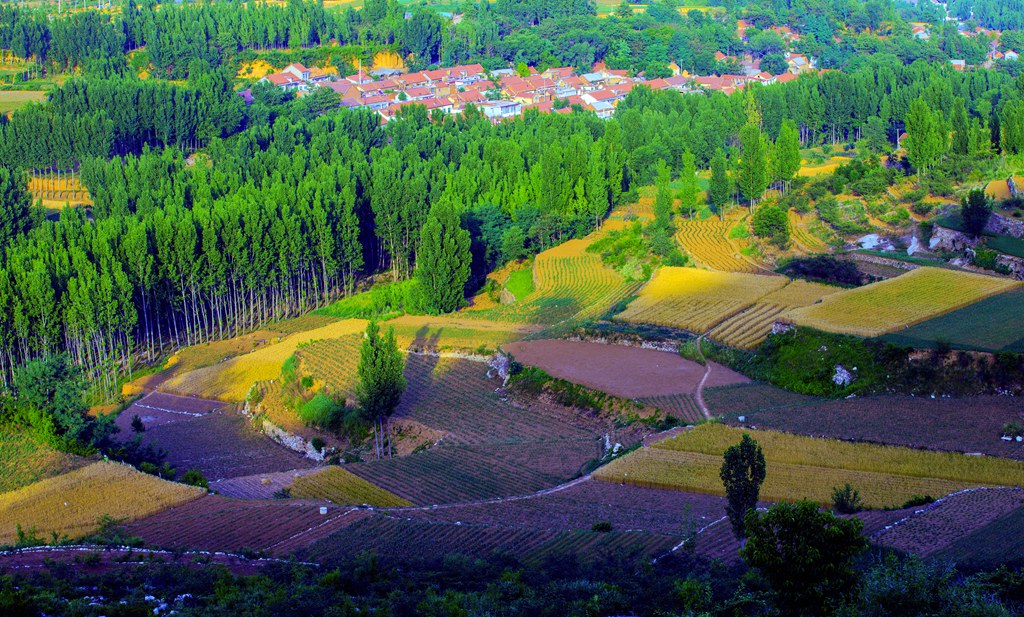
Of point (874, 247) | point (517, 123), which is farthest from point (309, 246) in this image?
point (517, 123)

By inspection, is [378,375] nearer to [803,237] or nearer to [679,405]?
[679,405]

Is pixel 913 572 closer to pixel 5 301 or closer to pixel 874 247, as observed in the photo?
pixel 5 301

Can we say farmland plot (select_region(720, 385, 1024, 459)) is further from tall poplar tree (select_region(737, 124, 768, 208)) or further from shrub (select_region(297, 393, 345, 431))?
tall poplar tree (select_region(737, 124, 768, 208))

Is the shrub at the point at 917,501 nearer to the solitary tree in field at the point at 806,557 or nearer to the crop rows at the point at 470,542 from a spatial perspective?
the crop rows at the point at 470,542

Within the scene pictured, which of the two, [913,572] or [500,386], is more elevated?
[913,572]

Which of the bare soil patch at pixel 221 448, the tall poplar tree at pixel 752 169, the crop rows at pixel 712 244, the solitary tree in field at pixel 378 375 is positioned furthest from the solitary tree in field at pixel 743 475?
the tall poplar tree at pixel 752 169

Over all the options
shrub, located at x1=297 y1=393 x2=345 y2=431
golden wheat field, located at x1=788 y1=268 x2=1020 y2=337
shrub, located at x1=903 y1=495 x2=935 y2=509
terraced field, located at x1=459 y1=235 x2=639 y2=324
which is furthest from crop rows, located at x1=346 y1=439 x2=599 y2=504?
terraced field, located at x1=459 y1=235 x2=639 y2=324
